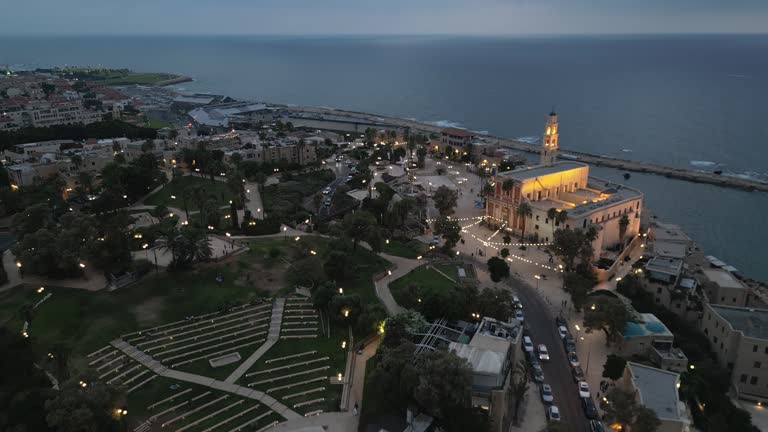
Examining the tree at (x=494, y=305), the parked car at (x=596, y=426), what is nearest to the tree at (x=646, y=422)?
the parked car at (x=596, y=426)

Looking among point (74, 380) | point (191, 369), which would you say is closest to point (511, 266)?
point (191, 369)

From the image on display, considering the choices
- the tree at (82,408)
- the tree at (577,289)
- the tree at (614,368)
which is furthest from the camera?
the tree at (577,289)

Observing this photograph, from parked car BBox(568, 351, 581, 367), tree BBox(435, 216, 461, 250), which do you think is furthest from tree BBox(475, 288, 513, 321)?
tree BBox(435, 216, 461, 250)

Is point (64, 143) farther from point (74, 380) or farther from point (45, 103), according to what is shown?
point (74, 380)

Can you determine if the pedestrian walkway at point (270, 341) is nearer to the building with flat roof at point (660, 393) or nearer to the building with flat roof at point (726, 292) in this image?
the building with flat roof at point (660, 393)

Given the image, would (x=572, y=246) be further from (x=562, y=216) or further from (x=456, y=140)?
(x=456, y=140)

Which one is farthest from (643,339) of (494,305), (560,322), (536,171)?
(536,171)
